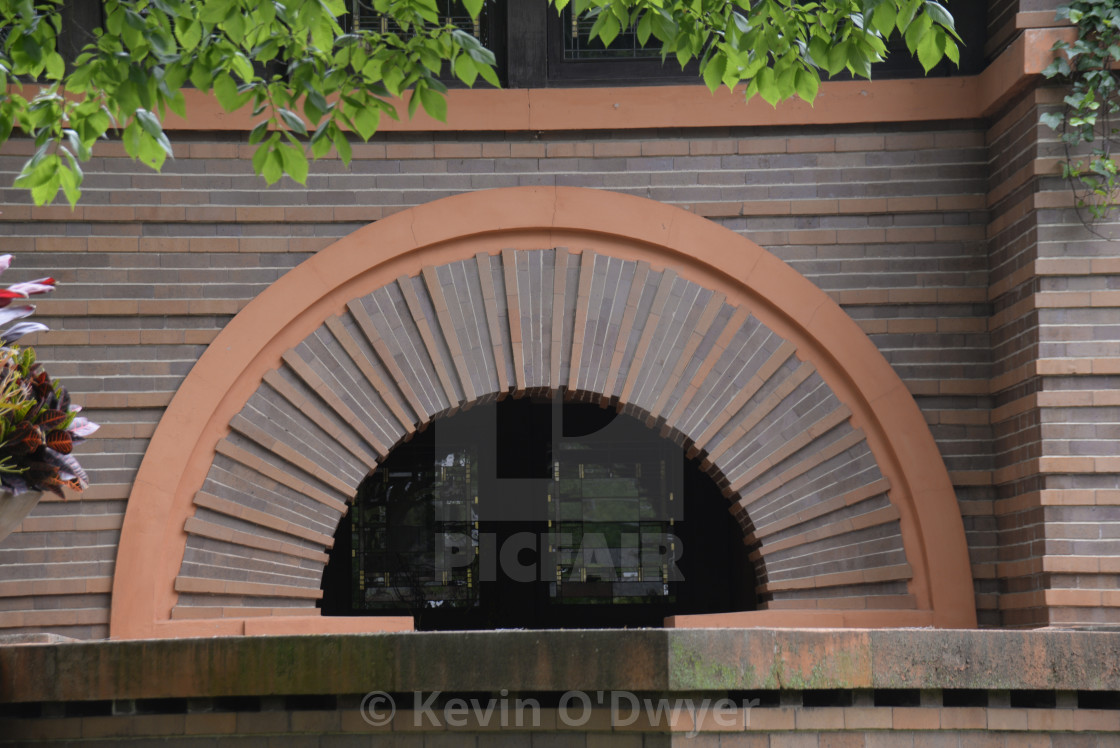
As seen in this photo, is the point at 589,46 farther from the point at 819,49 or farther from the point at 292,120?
the point at 292,120

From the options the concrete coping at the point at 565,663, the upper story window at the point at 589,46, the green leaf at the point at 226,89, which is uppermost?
the upper story window at the point at 589,46

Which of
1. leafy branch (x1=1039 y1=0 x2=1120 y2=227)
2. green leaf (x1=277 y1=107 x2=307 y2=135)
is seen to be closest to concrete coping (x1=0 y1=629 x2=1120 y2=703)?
green leaf (x1=277 y1=107 x2=307 y2=135)

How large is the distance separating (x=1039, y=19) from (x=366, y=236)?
3.35 m

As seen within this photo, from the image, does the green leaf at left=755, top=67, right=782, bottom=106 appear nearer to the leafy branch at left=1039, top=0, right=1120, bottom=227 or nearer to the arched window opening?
the leafy branch at left=1039, top=0, right=1120, bottom=227

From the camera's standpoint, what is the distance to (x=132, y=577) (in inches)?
212

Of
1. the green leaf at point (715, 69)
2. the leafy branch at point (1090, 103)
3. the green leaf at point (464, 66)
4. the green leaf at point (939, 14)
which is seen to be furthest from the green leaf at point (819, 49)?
the leafy branch at point (1090, 103)

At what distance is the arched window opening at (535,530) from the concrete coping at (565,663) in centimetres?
481

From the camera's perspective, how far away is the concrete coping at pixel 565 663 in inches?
122

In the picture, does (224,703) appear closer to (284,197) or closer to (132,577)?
(132,577)

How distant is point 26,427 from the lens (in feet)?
10.4

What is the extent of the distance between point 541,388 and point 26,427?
2.95m

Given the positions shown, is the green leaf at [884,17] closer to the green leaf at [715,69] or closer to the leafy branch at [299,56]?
the leafy branch at [299,56]

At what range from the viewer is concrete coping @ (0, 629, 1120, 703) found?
3.09 metres

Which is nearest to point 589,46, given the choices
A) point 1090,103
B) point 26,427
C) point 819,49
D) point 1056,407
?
point 819,49
